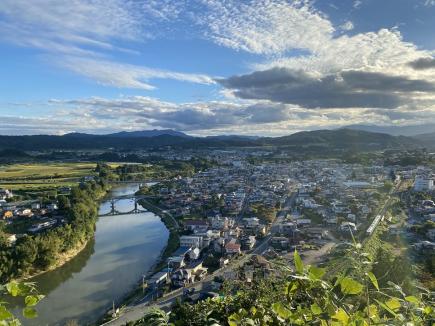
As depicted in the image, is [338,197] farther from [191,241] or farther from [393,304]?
[393,304]

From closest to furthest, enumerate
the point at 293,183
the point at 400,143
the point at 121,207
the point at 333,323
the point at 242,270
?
the point at 333,323
the point at 242,270
the point at 121,207
the point at 293,183
the point at 400,143

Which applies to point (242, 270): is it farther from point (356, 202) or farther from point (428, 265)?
point (356, 202)

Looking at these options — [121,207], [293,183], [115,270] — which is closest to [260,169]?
[293,183]

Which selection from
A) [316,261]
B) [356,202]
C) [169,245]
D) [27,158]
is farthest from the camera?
[27,158]

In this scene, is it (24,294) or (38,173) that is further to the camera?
(38,173)

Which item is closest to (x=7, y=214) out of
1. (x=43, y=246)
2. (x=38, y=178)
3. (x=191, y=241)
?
(x=43, y=246)

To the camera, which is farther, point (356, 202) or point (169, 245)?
point (356, 202)
